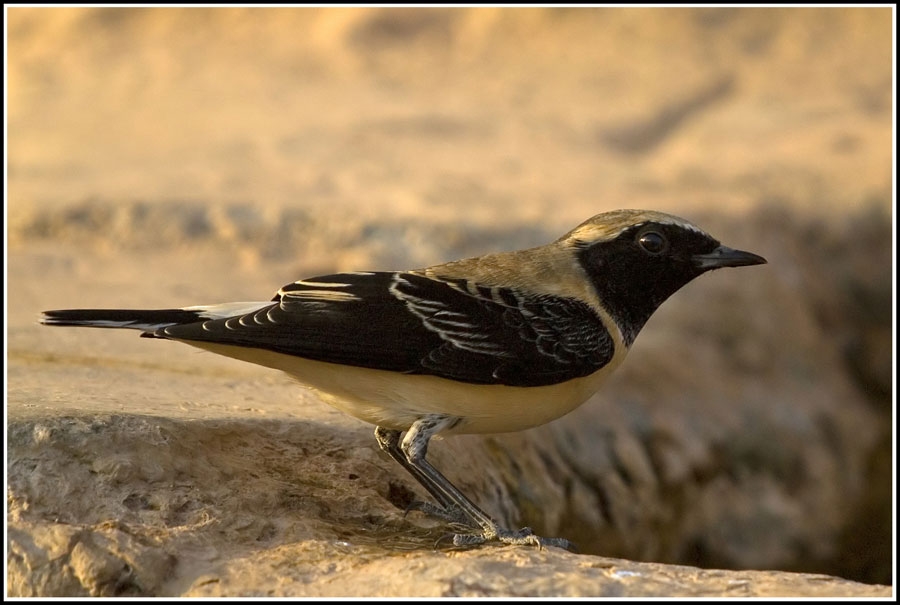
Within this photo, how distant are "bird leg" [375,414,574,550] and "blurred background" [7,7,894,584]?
142 centimetres

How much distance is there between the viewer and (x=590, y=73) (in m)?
14.7

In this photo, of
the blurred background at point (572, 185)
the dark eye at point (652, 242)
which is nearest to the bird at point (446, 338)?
the dark eye at point (652, 242)

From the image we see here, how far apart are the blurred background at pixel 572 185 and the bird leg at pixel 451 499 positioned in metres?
1.42

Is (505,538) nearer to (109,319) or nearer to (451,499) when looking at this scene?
(451,499)

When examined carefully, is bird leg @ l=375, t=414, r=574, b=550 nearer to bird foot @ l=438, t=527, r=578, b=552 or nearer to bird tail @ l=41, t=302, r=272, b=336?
bird foot @ l=438, t=527, r=578, b=552

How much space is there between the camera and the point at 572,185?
11828mm

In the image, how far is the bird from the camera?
17.3 feet

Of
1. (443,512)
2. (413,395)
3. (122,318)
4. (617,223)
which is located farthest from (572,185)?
(122,318)

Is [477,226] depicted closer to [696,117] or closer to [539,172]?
[539,172]

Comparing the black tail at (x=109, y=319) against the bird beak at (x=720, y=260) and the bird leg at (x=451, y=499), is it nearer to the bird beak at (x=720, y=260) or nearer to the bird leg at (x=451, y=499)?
the bird leg at (x=451, y=499)

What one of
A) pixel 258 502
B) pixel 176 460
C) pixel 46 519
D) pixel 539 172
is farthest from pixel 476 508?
pixel 539 172

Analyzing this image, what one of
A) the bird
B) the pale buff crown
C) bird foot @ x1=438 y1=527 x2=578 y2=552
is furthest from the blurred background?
bird foot @ x1=438 y1=527 x2=578 y2=552

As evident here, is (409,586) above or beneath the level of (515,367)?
beneath

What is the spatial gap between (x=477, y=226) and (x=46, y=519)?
234 inches
